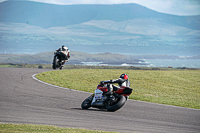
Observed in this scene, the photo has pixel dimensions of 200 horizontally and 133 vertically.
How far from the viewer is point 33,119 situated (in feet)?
33.9

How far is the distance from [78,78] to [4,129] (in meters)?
18.6

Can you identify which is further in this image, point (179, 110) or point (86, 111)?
point (179, 110)

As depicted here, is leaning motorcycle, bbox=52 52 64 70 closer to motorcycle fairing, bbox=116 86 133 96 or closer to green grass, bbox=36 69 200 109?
green grass, bbox=36 69 200 109

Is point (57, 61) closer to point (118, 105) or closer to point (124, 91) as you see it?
point (124, 91)

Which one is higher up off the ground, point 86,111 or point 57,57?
point 57,57

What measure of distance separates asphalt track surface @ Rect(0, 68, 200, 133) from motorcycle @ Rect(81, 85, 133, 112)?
0.80 ft

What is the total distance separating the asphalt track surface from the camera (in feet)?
32.8

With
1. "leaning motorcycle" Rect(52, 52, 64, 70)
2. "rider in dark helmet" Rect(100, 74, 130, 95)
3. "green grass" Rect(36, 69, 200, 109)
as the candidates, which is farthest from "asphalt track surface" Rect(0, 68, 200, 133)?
"leaning motorcycle" Rect(52, 52, 64, 70)

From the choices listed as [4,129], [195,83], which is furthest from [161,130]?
[195,83]

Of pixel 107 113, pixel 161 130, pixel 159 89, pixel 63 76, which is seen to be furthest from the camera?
pixel 63 76

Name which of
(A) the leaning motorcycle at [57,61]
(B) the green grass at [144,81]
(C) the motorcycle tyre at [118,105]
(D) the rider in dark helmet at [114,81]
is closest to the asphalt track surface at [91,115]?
(C) the motorcycle tyre at [118,105]

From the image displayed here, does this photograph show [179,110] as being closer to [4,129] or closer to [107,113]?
[107,113]

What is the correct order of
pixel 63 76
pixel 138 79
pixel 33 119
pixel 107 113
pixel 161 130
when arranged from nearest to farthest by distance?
pixel 161 130, pixel 33 119, pixel 107 113, pixel 63 76, pixel 138 79

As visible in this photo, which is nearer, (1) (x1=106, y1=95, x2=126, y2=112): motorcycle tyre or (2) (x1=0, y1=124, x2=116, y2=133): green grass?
(2) (x1=0, y1=124, x2=116, y2=133): green grass
